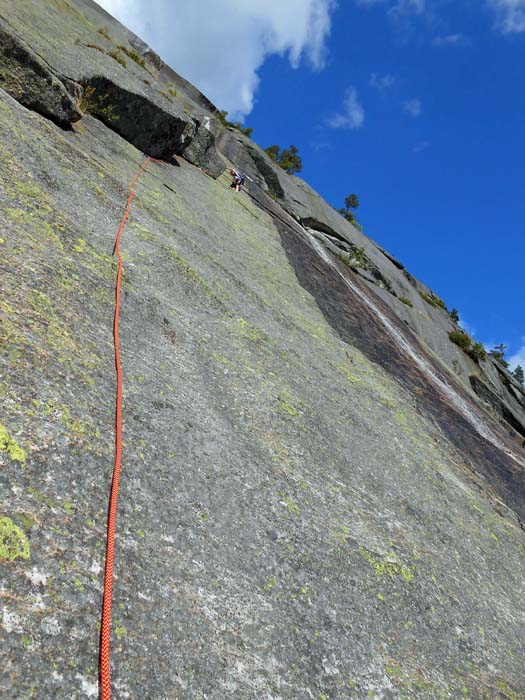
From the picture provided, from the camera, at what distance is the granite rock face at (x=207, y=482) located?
4.01m

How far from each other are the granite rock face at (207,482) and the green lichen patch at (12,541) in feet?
0.06

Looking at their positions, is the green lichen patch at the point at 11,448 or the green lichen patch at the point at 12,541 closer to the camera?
the green lichen patch at the point at 12,541

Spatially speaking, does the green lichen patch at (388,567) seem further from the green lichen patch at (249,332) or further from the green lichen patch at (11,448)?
the green lichen patch at (249,332)

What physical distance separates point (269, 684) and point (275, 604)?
80 centimetres

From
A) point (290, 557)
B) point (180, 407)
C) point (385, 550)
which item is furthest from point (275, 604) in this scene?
point (180, 407)

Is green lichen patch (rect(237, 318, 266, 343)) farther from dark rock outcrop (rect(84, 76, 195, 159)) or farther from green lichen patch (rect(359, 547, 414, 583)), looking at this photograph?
dark rock outcrop (rect(84, 76, 195, 159))

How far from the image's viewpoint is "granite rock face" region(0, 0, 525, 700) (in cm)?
401

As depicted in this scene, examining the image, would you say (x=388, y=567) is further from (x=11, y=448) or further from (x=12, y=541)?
(x=11, y=448)

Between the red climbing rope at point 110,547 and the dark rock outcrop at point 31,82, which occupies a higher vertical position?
the dark rock outcrop at point 31,82

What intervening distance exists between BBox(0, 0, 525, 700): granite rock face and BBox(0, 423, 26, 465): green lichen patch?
29 mm

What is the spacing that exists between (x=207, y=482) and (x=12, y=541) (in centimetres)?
248

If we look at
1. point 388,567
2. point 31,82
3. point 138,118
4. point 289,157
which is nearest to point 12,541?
point 388,567

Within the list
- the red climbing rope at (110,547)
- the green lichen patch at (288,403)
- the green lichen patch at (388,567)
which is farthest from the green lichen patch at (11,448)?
the green lichen patch at (288,403)

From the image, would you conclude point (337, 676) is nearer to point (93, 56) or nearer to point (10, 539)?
point (10, 539)
